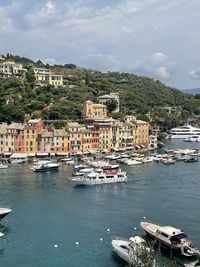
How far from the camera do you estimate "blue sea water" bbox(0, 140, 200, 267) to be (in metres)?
25.9

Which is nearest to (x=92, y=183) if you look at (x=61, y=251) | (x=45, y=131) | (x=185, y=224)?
(x=185, y=224)

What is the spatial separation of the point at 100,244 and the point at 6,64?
73680 millimetres

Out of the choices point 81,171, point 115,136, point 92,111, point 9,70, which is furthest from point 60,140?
point 9,70

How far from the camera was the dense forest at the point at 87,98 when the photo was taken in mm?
76438

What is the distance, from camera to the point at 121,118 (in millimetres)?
81812

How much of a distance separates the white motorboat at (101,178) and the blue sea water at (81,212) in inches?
28.6

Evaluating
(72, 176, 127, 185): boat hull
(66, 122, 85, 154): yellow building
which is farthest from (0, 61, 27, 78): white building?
(72, 176, 127, 185): boat hull

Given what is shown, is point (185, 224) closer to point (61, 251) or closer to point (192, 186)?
point (61, 251)

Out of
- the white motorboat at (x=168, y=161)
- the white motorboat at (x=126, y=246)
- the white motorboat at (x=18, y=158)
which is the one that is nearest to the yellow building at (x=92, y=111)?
the white motorboat at (x=18, y=158)

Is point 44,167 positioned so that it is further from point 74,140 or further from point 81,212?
point 81,212

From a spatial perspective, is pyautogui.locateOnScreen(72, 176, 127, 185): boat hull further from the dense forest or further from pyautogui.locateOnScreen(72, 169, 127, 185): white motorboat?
the dense forest

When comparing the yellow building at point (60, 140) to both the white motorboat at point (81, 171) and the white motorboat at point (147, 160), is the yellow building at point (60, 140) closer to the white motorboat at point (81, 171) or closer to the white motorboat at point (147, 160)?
the white motorboat at point (147, 160)

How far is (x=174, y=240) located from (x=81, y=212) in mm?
9907

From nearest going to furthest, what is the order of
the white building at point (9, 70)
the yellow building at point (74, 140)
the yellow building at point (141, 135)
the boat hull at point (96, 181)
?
the boat hull at point (96, 181), the yellow building at point (74, 140), the yellow building at point (141, 135), the white building at point (9, 70)
